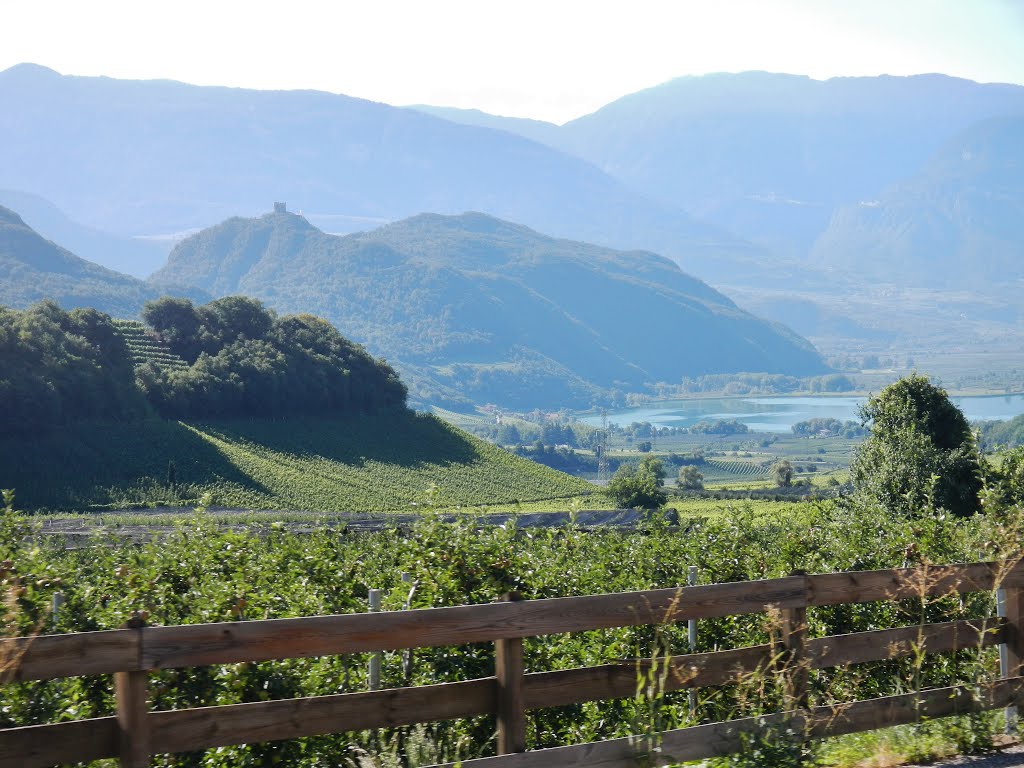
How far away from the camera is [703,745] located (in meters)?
5.57

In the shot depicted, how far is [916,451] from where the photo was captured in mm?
36156

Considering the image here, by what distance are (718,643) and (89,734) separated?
551cm

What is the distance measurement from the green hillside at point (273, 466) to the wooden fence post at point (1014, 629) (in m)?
59.7

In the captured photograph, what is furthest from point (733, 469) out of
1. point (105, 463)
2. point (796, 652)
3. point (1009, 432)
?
point (796, 652)

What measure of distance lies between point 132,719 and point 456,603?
294 cm

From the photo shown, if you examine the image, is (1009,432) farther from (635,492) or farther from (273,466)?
(273,466)

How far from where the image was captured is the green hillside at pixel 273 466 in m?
69.4

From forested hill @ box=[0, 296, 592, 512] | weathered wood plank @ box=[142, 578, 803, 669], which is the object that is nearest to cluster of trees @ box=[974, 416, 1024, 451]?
forested hill @ box=[0, 296, 592, 512]

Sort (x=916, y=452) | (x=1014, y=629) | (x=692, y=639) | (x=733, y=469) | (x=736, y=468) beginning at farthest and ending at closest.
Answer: (x=736, y=468)
(x=733, y=469)
(x=916, y=452)
(x=692, y=639)
(x=1014, y=629)

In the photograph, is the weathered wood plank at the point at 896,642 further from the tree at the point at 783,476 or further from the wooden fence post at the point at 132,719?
the tree at the point at 783,476

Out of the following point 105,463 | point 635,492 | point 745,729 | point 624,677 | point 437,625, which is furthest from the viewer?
point 635,492

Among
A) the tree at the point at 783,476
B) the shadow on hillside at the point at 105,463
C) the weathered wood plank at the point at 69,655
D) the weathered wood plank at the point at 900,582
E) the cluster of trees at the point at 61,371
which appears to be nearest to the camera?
the weathered wood plank at the point at 69,655

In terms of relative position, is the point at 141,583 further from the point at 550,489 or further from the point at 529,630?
the point at 550,489

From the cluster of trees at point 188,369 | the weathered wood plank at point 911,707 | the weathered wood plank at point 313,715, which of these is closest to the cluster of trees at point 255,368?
the cluster of trees at point 188,369
